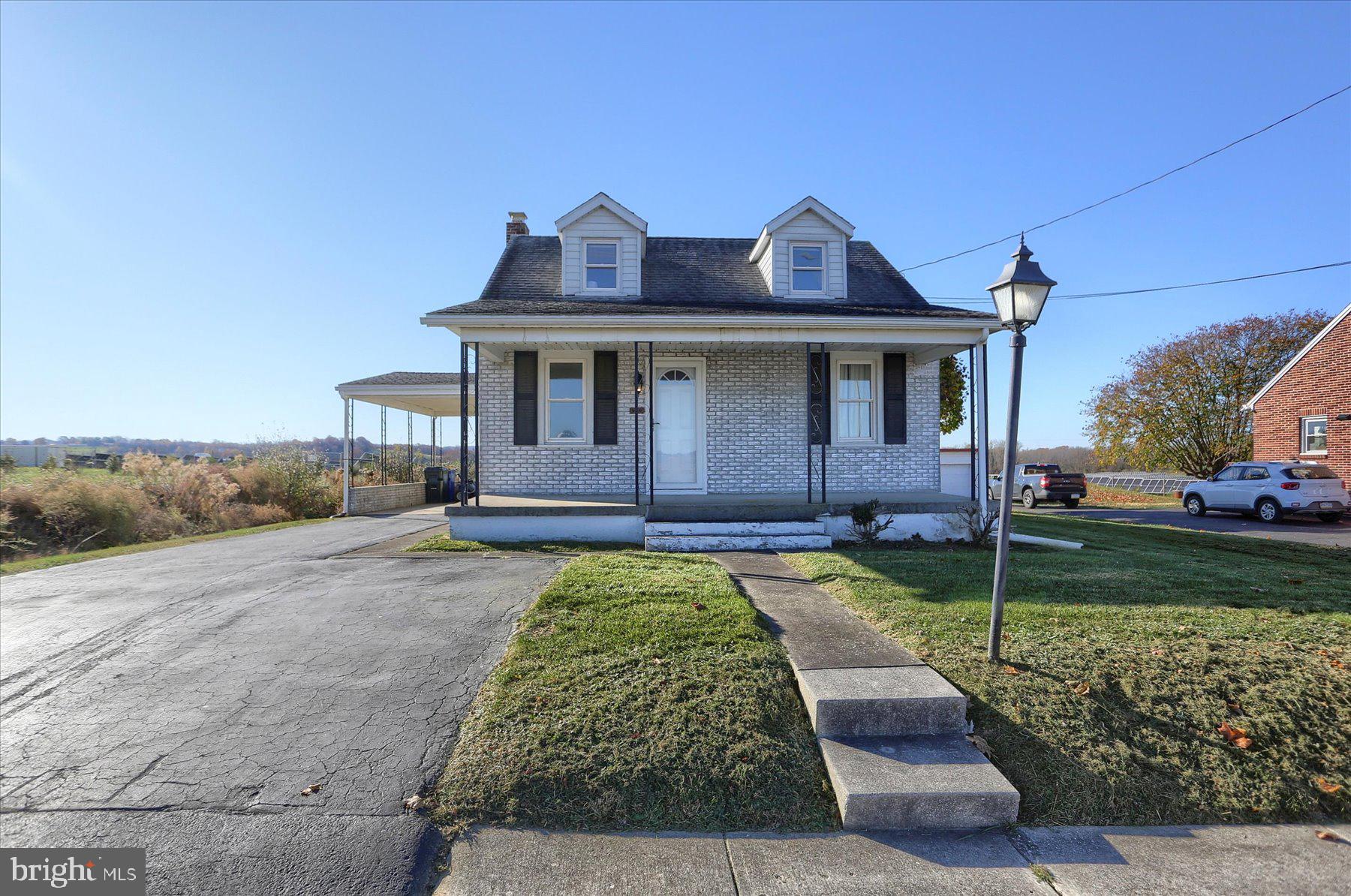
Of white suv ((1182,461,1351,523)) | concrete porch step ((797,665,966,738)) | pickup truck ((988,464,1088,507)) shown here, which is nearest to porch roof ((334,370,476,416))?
concrete porch step ((797,665,966,738))

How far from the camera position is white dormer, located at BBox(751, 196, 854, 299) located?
39.2 feet

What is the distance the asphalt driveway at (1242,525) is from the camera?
1302 centimetres

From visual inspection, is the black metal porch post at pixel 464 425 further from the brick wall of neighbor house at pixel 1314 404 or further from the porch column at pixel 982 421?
the brick wall of neighbor house at pixel 1314 404

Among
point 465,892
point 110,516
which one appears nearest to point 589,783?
point 465,892

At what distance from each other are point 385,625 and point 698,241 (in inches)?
434

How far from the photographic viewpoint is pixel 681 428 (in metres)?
11.4

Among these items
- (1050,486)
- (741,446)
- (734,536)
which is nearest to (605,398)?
(741,446)

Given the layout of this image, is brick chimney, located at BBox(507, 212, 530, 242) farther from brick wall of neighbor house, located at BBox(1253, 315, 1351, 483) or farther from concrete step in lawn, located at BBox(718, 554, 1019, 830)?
brick wall of neighbor house, located at BBox(1253, 315, 1351, 483)

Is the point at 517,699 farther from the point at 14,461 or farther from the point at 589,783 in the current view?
the point at 14,461

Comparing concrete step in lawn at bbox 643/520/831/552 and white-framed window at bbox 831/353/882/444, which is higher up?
white-framed window at bbox 831/353/882/444

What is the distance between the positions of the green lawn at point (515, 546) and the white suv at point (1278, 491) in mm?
18105

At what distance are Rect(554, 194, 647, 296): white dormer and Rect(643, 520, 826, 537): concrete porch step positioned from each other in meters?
5.04

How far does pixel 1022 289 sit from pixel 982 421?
21.5 ft

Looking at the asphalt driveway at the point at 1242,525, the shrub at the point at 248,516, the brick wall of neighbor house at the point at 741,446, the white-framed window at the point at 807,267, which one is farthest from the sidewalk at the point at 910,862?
the shrub at the point at 248,516
